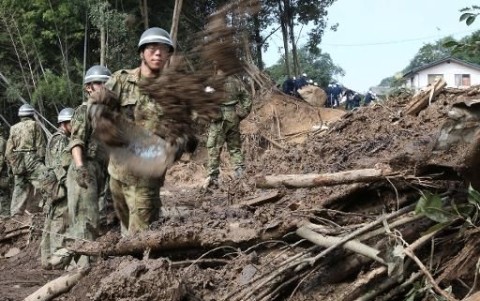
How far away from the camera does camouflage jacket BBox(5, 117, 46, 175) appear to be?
10.3 meters

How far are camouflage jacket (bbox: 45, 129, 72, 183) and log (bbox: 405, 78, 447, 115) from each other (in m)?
4.53

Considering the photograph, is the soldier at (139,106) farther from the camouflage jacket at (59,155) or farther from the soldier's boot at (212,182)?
the soldier's boot at (212,182)

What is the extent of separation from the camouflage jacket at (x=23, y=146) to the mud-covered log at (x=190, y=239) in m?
7.03

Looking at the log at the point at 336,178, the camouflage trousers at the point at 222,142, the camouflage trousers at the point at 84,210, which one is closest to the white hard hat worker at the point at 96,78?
the camouflage trousers at the point at 84,210

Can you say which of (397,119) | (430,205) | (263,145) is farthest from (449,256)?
(263,145)

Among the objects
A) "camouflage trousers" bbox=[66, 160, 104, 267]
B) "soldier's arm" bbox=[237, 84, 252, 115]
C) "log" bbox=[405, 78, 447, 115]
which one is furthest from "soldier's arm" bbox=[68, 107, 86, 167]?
"log" bbox=[405, 78, 447, 115]

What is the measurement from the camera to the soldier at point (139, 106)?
459 centimetres

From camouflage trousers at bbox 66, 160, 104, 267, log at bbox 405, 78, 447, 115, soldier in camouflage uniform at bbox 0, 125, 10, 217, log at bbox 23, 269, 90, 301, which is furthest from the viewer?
soldier in camouflage uniform at bbox 0, 125, 10, 217

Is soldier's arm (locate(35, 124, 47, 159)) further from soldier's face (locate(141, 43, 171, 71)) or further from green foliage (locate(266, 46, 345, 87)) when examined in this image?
green foliage (locate(266, 46, 345, 87))

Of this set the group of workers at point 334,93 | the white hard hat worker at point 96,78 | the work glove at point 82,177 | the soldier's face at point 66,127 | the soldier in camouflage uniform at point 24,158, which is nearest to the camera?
the work glove at point 82,177

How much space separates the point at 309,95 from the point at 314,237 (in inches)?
674

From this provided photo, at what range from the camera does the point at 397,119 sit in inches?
339

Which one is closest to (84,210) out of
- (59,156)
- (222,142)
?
(59,156)

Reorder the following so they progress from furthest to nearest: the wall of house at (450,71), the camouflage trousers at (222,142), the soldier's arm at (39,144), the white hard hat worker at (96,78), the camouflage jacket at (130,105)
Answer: the wall of house at (450,71), the soldier's arm at (39,144), the camouflage trousers at (222,142), the white hard hat worker at (96,78), the camouflage jacket at (130,105)
